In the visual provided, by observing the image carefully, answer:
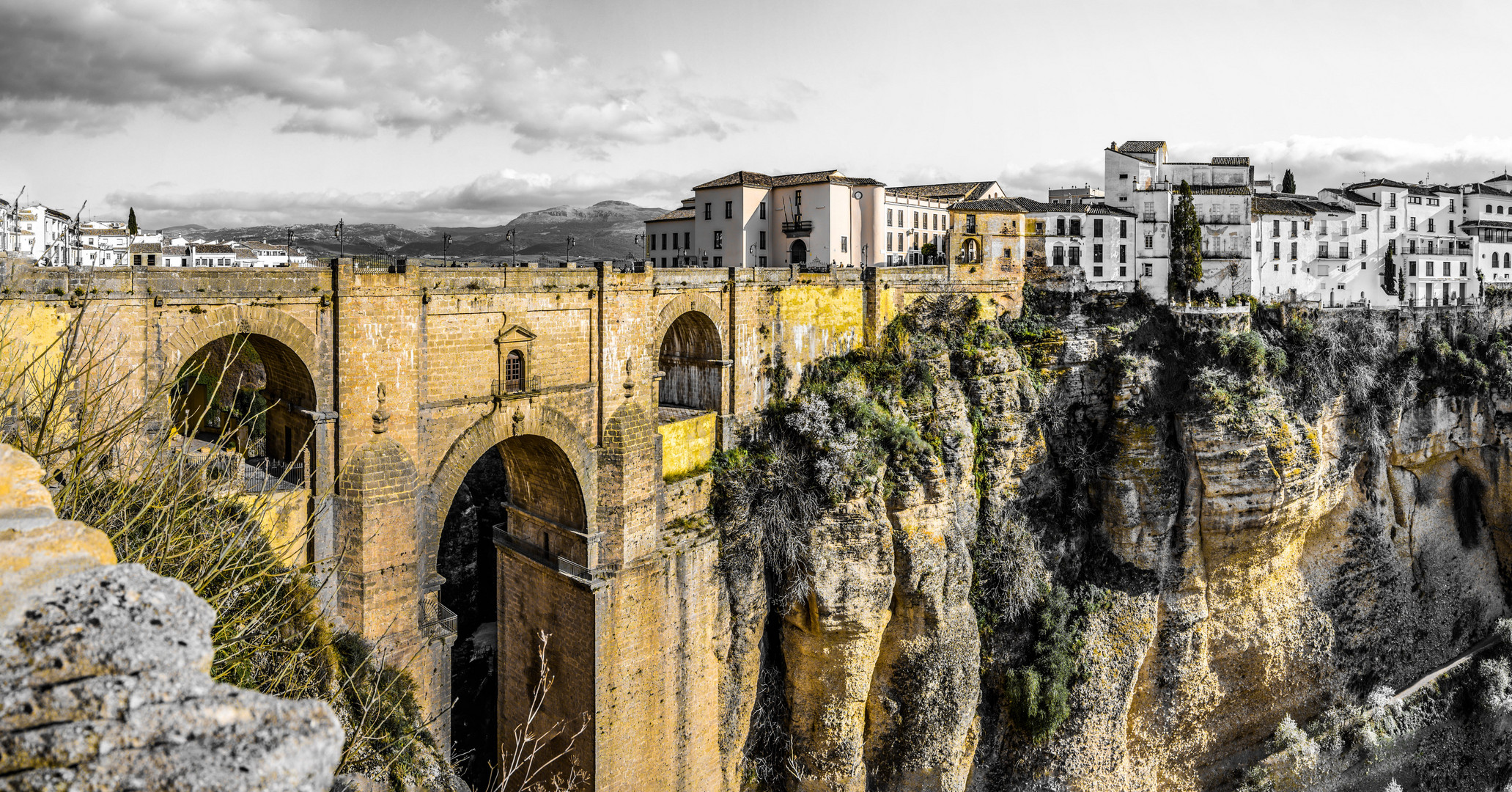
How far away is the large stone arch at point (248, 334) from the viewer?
13.8m

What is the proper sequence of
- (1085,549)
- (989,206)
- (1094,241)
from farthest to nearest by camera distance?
(1094,241), (989,206), (1085,549)

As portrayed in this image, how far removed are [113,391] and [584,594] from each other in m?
9.62

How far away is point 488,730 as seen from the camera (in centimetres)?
2505

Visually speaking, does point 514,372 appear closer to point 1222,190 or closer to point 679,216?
point 679,216

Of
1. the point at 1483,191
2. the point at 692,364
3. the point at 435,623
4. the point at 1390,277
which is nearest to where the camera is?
the point at 435,623

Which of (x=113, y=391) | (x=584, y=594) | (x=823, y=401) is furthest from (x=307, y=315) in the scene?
(x=823, y=401)

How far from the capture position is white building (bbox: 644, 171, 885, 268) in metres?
38.6

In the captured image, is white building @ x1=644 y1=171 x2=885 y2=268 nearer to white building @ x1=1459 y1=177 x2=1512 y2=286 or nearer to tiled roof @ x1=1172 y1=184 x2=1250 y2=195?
tiled roof @ x1=1172 y1=184 x2=1250 y2=195

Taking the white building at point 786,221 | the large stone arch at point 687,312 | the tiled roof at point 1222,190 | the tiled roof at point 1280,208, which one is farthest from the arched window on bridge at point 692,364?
the tiled roof at point 1280,208

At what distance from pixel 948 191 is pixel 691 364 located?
2674 cm

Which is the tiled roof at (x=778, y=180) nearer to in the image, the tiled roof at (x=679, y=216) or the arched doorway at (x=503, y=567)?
the tiled roof at (x=679, y=216)

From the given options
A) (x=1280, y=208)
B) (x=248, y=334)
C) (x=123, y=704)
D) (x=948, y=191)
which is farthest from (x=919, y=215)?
(x=123, y=704)

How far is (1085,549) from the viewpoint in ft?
92.2

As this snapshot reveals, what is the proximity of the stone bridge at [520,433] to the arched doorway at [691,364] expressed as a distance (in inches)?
2.4
